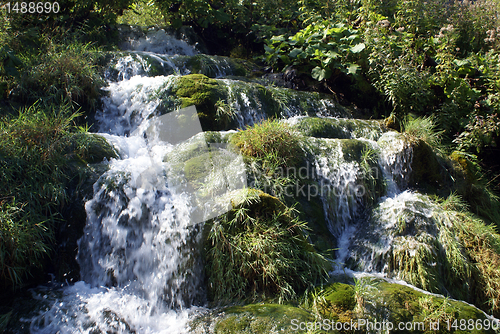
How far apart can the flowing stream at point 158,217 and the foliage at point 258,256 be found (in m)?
0.20

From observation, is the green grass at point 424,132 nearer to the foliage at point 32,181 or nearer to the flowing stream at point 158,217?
the flowing stream at point 158,217

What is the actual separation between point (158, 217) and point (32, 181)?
1407mm

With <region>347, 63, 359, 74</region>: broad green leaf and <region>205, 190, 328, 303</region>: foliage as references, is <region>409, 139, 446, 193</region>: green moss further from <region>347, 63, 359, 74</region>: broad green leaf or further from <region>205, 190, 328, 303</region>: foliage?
<region>205, 190, 328, 303</region>: foliage

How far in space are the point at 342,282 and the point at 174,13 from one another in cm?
889

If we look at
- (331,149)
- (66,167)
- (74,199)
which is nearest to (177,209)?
(74,199)

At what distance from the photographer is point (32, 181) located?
140 inches

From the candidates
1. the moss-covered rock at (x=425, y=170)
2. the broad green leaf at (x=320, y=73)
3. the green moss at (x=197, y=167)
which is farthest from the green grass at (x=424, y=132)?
the green moss at (x=197, y=167)

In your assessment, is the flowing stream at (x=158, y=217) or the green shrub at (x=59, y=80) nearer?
the flowing stream at (x=158, y=217)

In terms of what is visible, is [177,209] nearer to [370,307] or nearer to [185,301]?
[185,301]

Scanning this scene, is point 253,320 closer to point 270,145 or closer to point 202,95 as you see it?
point 270,145

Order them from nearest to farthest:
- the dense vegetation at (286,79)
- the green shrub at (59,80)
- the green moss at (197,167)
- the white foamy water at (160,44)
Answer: the dense vegetation at (286,79) < the green moss at (197,167) < the green shrub at (59,80) < the white foamy water at (160,44)

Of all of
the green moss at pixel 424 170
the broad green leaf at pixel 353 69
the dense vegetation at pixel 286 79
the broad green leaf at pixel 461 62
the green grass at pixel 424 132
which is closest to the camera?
the dense vegetation at pixel 286 79

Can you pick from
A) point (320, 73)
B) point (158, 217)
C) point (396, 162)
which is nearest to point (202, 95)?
point (158, 217)

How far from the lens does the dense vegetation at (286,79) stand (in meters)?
3.35
